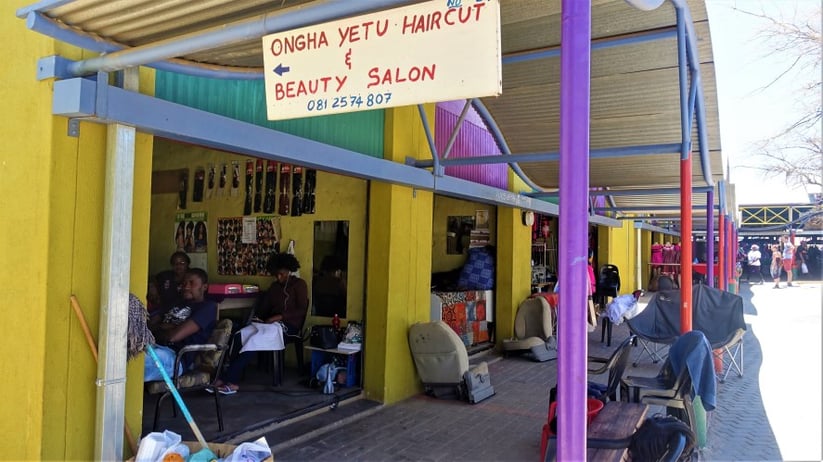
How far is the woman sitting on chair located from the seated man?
631 mm

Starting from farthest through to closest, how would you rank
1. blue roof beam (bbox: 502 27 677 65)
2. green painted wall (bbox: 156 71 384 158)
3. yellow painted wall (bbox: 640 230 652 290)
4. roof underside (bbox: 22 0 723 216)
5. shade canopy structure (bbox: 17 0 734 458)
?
1. yellow painted wall (bbox: 640 230 652 290)
2. blue roof beam (bbox: 502 27 677 65)
3. green painted wall (bbox: 156 71 384 158)
4. roof underside (bbox: 22 0 723 216)
5. shade canopy structure (bbox: 17 0 734 458)

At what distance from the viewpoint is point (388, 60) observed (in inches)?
96.1

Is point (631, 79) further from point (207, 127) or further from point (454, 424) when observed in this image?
point (207, 127)

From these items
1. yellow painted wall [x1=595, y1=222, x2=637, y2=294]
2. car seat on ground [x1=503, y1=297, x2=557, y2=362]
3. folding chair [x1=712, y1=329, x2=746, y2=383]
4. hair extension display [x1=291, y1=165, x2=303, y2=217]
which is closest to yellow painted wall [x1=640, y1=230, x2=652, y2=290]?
yellow painted wall [x1=595, y1=222, x2=637, y2=294]

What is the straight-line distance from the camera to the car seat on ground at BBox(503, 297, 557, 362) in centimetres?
900

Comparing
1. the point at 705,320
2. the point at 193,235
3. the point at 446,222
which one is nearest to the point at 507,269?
the point at 446,222

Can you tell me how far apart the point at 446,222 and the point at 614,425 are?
22.4 ft

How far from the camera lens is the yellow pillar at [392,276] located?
6113 mm

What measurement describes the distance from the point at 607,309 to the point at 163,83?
8.55m

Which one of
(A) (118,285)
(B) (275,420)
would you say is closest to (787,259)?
(B) (275,420)

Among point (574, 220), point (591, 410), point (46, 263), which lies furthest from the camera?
point (591, 410)

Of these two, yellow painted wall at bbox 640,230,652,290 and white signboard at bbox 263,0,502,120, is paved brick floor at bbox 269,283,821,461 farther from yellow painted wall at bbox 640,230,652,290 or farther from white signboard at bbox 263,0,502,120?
yellow painted wall at bbox 640,230,652,290

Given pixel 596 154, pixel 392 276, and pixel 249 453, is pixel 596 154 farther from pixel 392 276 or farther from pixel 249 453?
pixel 249 453

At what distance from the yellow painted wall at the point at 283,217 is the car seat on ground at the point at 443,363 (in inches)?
29.4
